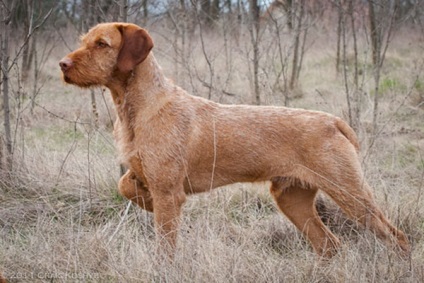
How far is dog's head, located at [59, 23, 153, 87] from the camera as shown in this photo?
3.94m

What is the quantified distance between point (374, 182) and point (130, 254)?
270cm

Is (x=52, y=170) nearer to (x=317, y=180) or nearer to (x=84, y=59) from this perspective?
(x=84, y=59)

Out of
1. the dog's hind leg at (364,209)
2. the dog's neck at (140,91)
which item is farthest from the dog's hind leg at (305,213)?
the dog's neck at (140,91)

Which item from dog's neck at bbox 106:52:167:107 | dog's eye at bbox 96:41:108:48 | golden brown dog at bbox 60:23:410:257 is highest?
dog's eye at bbox 96:41:108:48

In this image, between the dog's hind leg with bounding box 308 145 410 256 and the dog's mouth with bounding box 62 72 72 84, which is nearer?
the dog's mouth with bounding box 62 72 72 84

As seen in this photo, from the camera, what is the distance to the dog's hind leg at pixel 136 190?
421 centimetres

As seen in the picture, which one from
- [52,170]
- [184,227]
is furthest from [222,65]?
[184,227]

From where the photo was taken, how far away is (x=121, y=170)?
564 centimetres

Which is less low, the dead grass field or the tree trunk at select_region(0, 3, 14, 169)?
the tree trunk at select_region(0, 3, 14, 169)

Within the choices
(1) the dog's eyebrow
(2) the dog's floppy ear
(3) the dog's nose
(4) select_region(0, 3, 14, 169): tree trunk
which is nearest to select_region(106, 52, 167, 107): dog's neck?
(2) the dog's floppy ear

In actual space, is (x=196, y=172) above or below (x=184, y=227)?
above

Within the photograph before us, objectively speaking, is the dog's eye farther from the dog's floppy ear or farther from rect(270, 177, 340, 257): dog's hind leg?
rect(270, 177, 340, 257): dog's hind leg

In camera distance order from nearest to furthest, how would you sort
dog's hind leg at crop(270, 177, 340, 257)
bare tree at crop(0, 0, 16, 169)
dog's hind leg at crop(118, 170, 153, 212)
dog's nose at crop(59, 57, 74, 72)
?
dog's nose at crop(59, 57, 74, 72) < dog's hind leg at crop(118, 170, 153, 212) < dog's hind leg at crop(270, 177, 340, 257) < bare tree at crop(0, 0, 16, 169)

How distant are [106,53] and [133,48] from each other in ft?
0.63
